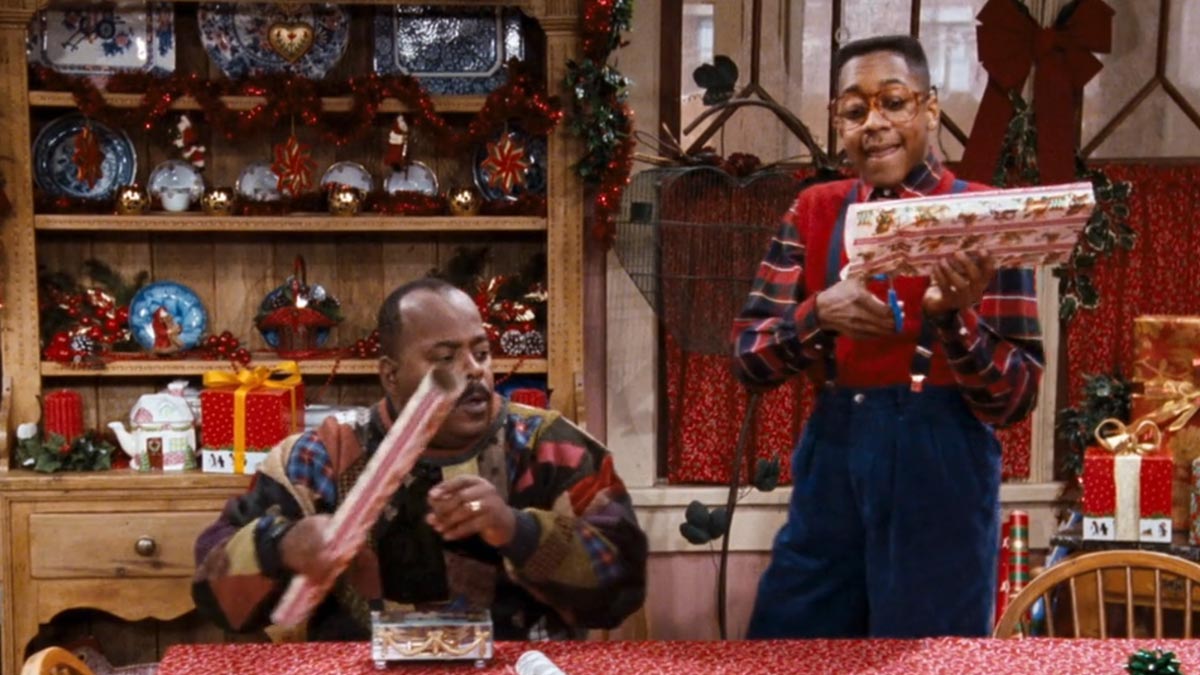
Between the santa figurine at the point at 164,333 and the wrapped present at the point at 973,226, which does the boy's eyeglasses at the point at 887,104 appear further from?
the santa figurine at the point at 164,333

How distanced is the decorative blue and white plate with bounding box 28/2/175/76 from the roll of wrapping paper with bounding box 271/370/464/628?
2.03 m

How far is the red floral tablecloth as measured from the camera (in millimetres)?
1623

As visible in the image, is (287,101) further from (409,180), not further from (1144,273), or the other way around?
(1144,273)

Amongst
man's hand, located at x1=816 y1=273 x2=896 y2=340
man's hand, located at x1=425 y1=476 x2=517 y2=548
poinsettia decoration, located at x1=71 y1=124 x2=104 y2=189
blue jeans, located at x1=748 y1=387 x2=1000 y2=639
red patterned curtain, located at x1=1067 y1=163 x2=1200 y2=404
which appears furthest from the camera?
red patterned curtain, located at x1=1067 y1=163 x2=1200 y2=404

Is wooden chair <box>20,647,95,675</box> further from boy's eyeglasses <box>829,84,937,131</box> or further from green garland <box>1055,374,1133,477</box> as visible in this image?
green garland <box>1055,374,1133,477</box>

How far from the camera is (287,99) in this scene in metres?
3.20

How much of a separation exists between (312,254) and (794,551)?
1.80 metres

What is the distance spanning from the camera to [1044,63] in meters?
3.36

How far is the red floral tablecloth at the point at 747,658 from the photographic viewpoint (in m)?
1.62

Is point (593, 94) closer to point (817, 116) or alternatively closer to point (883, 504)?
point (817, 116)

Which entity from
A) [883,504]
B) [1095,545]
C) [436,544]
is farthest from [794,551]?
[1095,545]

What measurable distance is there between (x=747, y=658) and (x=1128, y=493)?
1494mm

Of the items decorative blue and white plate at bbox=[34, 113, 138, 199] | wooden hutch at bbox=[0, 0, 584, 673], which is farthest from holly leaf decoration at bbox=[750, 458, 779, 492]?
decorative blue and white plate at bbox=[34, 113, 138, 199]

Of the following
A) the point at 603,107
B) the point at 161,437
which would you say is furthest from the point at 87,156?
the point at 603,107
